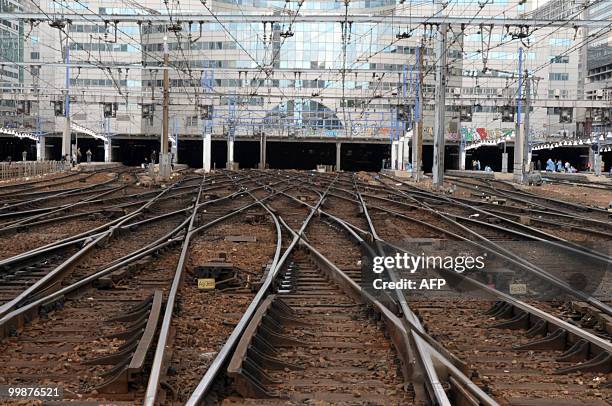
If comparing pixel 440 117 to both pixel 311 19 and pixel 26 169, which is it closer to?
pixel 311 19

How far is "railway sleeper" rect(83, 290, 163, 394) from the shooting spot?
436 centimetres

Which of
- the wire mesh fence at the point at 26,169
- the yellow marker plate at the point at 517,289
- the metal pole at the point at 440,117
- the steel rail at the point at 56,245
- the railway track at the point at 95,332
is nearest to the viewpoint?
the railway track at the point at 95,332

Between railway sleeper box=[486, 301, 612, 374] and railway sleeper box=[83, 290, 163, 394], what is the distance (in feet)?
8.93

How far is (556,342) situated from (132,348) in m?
3.09

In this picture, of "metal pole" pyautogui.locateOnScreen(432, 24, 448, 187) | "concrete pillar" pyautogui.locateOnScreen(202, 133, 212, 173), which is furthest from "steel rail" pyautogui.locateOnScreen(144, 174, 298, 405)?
"concrete pillar" pyautogui.locateOnScreen(202, 133, 212, 173)

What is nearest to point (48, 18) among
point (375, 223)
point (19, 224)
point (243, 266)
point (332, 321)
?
point (19, 224)

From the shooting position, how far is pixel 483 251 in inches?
363

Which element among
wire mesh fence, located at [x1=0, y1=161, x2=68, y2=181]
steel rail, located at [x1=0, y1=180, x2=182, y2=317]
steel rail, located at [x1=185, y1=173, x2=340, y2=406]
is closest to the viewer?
steel rail, located at [x1=185, y1=173, x2=340, y2=406]

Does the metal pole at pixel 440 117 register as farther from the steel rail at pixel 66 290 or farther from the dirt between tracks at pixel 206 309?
the steel rail at pixel 66 290

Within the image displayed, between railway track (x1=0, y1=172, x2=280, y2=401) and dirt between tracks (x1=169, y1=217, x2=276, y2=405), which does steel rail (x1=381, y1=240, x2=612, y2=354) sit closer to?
dirt between tracks (x1=169, y1=217, x2=276, y2=405)

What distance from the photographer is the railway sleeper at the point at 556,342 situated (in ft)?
16.1

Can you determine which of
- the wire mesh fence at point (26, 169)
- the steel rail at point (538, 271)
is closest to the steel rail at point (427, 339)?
the steel rail at point (538, 271)

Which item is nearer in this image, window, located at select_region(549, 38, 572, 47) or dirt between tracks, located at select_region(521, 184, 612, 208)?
dirt between tracks, located at select_region(521, 184, 612, 208)

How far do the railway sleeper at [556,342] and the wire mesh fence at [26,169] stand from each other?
28.7 meters
